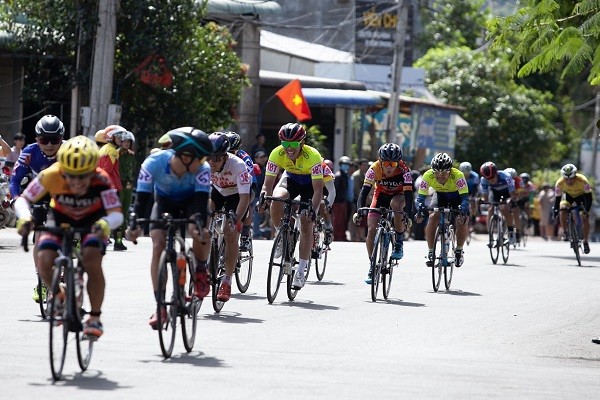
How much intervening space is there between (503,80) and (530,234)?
8208 mm

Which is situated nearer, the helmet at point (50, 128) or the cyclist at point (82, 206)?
the cyclist at point (82, 206)

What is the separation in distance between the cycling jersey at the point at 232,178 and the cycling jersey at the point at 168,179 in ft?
9.13

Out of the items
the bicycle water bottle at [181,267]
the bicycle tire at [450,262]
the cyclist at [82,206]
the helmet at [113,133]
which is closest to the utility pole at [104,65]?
the helmet at [113,133]

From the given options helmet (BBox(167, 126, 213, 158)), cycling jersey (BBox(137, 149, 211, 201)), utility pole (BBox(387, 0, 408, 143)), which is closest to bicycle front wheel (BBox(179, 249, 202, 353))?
cycling jersey (BBox(137, 149, 211, 201))

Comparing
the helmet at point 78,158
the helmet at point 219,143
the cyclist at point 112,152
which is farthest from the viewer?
the cyclist at point 112,152

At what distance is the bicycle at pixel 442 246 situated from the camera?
60.2ft

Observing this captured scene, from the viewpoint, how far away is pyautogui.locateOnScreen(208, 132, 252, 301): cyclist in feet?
46.5

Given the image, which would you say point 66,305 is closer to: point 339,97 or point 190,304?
point 190,304

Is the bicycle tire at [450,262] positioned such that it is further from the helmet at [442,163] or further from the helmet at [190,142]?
the helmet at [190,142]

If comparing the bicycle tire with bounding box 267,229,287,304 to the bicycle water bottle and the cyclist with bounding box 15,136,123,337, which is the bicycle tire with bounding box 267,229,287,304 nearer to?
the bicycle water bottle

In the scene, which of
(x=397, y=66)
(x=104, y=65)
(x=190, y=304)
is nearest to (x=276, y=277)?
(x=190, y=304)

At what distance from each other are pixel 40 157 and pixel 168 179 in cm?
257

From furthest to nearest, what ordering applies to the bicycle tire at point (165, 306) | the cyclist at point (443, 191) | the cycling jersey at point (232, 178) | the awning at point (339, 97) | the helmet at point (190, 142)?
the awning at point (339, 97)
the cyclist at point (443, 191)
the cycling jersey at point (232, 178)
the helmet at point (190, 142)
the bicycle tire at point (165, 306)

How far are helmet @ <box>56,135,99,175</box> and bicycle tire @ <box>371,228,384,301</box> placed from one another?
6.73 metres
